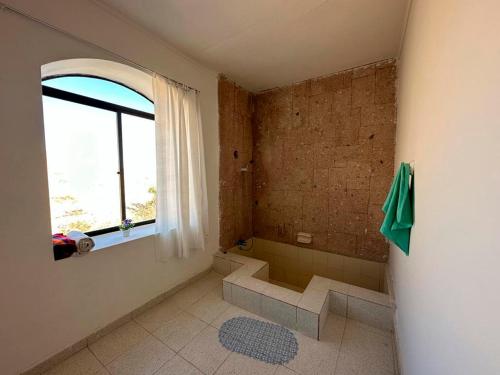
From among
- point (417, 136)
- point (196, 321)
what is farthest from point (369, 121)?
point (196, 321)

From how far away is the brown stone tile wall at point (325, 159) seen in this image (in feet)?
7.73

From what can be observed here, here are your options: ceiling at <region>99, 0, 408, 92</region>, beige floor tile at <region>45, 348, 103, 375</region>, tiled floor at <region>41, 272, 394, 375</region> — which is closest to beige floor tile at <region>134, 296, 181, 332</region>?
tiled floor at <region>41, 272, 394, 375</region>

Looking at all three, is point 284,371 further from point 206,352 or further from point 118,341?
point 118,341

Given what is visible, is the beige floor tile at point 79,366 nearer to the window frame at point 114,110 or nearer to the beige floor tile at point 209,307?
the beige floor tile at point 209,307

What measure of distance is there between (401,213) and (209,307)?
1.93 meters

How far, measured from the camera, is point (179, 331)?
1.75m

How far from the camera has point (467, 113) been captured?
21.6 inches

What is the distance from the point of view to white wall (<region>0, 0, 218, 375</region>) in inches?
46.8

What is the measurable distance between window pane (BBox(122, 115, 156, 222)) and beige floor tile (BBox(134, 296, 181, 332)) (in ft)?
3.21

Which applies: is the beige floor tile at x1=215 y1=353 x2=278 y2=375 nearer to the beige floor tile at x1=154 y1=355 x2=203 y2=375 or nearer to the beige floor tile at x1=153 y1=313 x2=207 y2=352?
the beige floor tile at x1=154 y1=355 x2=203 y2=375

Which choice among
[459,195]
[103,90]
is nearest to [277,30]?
[103,90]

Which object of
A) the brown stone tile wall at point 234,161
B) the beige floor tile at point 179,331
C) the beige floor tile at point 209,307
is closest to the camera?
the beige floor tile at point 179,331

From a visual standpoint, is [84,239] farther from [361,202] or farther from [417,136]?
[361,202]

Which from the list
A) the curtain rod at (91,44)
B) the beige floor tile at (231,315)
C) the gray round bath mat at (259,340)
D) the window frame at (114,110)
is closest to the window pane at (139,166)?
the window frame at (114,110)
